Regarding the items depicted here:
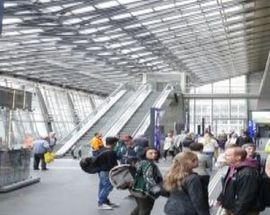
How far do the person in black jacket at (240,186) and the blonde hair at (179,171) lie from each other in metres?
0.60

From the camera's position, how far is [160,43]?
4103cm

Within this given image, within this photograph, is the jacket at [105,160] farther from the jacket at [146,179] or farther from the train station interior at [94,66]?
the jacket at [146,179]

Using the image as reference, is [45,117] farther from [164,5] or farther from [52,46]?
[164,5]

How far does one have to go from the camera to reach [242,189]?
16.5ft

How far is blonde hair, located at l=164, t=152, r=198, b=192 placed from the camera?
4.66m

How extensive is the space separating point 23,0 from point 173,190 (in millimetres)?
20598

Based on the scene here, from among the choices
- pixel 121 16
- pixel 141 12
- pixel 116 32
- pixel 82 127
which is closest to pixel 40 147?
pixel 82 127

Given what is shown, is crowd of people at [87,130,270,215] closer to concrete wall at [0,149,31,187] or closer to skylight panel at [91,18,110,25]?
concrete wall at [0,149,31,187]

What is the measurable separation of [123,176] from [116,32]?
27776mm

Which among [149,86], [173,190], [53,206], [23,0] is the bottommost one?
[53,206]

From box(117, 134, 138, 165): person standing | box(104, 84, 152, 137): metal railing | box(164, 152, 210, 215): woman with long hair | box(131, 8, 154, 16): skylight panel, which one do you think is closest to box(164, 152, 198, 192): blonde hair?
box(164, 152, 210, 215): woman with long hair

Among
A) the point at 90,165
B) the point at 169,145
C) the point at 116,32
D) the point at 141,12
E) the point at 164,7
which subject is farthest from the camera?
the point at 116,32

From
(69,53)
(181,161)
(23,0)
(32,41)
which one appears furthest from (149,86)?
(181,161)

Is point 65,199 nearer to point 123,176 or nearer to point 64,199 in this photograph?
point 64,199
